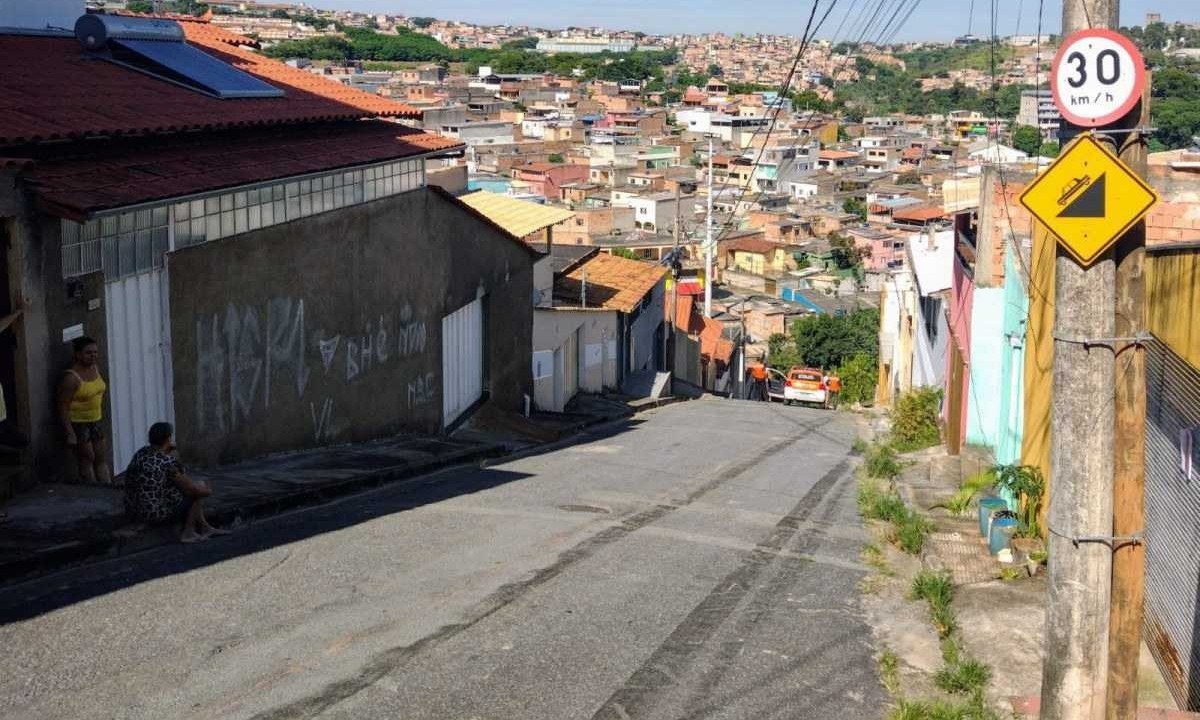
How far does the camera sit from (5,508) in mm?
9281

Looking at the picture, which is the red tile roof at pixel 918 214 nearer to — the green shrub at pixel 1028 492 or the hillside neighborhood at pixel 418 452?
the hillside neighborhood at pixel 418 452

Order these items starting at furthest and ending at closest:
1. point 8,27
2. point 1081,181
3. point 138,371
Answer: point 8,27 → point 138,371 → point 1081,181

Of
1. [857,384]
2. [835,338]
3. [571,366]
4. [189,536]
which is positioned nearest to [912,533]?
[189,536]

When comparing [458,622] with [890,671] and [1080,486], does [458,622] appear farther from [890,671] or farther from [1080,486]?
[1080,486]

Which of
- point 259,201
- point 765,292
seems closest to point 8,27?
point 259,201

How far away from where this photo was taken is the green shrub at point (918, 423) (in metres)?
20.2

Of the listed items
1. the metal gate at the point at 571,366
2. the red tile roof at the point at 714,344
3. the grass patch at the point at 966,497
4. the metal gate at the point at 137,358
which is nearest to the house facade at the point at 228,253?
the metal gate at the point at 137,358

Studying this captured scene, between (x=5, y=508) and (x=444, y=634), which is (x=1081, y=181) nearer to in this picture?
(x=444, y=634)

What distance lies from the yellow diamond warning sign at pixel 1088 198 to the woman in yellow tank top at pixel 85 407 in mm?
7309

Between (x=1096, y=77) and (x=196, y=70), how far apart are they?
12018 mm

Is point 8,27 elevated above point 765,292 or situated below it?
above

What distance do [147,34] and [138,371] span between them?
620 centimetres

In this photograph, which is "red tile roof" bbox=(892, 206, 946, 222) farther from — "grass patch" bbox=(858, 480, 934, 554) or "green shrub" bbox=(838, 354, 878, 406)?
"grass patch" bbox=(858, 480, 934, 554)

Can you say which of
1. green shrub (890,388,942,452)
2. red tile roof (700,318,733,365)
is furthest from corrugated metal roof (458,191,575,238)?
red tile roof (700,318,733,365)
